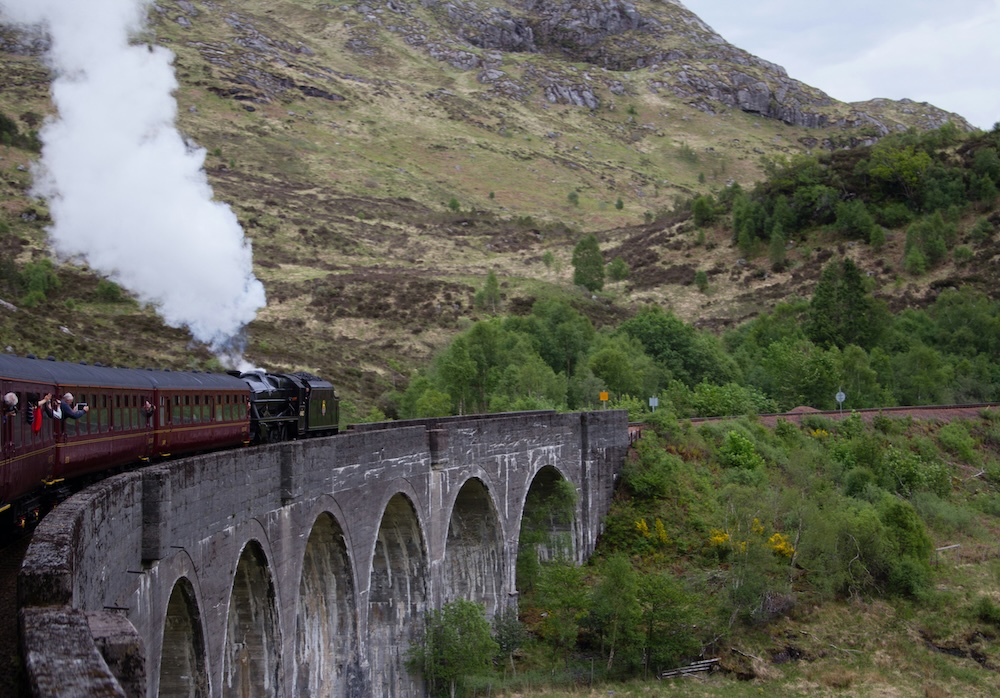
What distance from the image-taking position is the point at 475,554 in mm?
26531

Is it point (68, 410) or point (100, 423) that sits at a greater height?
point (68, 410)

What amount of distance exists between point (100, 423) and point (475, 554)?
14.2m

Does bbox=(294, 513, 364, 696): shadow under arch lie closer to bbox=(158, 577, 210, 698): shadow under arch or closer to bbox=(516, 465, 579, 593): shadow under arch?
bbox=(158, 577, 210, 698): shadow under arch

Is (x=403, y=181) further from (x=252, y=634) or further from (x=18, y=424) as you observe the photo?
(x=18, y=424)

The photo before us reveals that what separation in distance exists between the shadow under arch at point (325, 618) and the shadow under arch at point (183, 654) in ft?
17.0

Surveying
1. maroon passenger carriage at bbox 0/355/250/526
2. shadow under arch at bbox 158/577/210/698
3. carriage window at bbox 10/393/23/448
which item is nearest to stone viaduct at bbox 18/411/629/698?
shadow under arch at bbox 158/577/210/698

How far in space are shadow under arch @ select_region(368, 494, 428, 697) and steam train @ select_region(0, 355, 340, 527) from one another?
11.1 feet

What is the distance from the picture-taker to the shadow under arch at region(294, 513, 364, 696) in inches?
715

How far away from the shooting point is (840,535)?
31.6 meters

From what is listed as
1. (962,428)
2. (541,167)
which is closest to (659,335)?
(962,428)

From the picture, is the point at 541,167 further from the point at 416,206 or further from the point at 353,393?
the point at 353,393

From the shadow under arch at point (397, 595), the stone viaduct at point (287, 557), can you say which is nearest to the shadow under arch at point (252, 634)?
the stone viaduct at point (287, 557)

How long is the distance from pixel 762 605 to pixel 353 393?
87.9 ft

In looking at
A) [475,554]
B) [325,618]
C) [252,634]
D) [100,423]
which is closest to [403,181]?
[475,554]
